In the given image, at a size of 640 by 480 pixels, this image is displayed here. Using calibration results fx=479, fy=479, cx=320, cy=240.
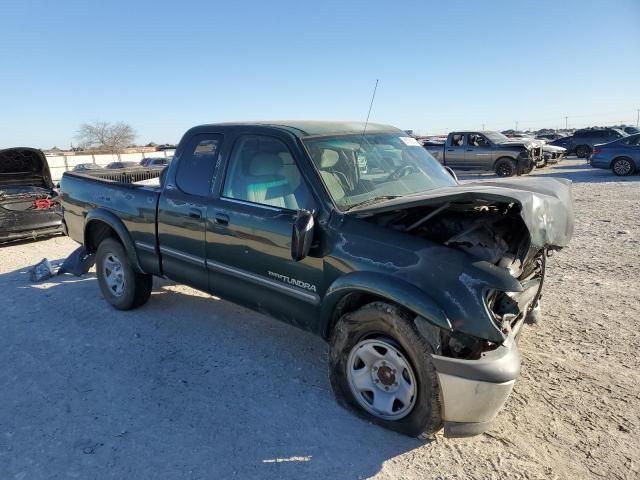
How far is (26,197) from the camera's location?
8.48m

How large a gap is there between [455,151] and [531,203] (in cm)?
1649

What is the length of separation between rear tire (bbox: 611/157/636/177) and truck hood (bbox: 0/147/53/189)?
17.6 metres

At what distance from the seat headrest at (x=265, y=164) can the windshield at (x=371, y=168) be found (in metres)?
0.29

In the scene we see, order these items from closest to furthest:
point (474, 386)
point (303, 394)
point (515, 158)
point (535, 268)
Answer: point (474, 386)
point (303, 394)
point (535, 268)
point (515, 158)

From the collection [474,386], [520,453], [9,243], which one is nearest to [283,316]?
[474,386]

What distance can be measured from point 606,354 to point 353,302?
7.43 feet

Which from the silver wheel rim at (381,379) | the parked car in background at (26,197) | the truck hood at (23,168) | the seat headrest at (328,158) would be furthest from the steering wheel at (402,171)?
the truck hood at (23,168)

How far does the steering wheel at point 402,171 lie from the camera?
387 centimetres

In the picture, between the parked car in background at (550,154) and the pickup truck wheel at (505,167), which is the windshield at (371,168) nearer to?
the pickup truck wheel at (505,167)

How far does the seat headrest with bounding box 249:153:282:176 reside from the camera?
146 inches

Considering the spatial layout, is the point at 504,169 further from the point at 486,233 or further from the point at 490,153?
the point at 486,233

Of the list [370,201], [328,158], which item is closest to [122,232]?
[328,158]

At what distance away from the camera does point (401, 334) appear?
2.85m

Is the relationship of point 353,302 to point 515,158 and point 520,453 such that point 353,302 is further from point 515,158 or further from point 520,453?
point 515,158
